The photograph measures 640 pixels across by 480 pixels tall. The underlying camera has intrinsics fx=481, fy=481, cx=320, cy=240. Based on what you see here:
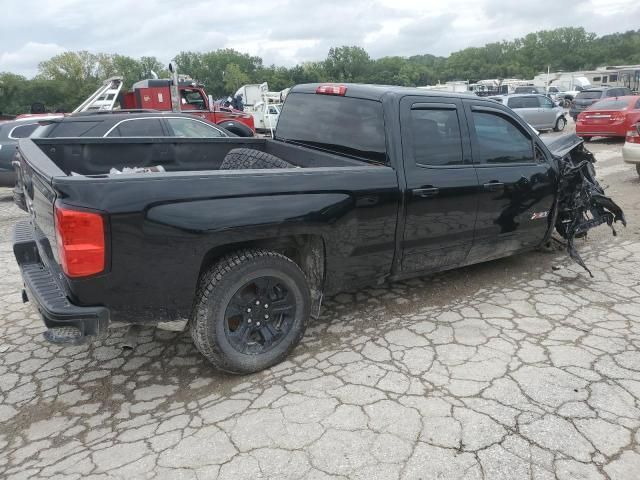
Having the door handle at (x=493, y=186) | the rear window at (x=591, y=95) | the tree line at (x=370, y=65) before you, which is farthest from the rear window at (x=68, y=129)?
the tree line at (x=370, y=65)

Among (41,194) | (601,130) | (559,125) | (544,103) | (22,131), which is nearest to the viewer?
(41,194)

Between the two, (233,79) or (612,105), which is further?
(233,79)

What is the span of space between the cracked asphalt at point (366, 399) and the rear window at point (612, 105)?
12921 mm

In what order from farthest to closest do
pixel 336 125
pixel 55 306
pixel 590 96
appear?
pixel 590 96, pixel 336 125, pixel 55 306

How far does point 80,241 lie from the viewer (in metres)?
2.45

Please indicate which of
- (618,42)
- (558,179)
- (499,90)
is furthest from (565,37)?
(558,179)

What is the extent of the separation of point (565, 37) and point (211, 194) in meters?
162

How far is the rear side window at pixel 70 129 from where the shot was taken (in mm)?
7711

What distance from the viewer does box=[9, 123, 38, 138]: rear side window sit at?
876 cm

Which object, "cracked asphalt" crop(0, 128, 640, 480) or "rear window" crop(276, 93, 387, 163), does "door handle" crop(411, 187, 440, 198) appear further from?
"cracked asphalt" crop(0, 128, 640, 480)

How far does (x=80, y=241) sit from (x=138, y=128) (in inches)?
253

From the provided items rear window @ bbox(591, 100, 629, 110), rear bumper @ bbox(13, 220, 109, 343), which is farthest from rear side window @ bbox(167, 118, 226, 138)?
rear window @ bbox(591, 100, 629, 110)

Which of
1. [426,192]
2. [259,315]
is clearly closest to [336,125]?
[426,192]

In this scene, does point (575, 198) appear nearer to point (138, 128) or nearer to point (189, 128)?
point (189, 128)
